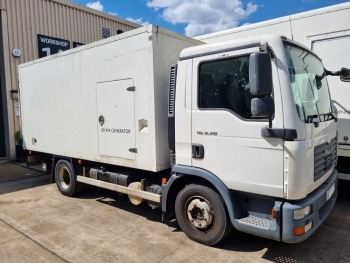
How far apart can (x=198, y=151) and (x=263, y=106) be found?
1.14m

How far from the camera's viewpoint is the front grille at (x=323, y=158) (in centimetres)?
350

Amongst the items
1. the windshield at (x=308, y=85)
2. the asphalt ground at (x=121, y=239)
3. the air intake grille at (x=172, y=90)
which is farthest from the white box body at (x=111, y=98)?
the windshield at (x=308, y=85)

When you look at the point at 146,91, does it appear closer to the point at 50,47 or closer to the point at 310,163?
the point at 310,163

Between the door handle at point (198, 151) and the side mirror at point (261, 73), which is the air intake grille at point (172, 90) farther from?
the side mirror at point (261, 73)

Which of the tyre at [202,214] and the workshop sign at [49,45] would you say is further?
the workshop sign at [49,45]

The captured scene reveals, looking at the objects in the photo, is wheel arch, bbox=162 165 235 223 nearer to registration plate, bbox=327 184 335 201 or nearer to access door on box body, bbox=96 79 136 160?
access door on box body, bbox=96 79 136 160

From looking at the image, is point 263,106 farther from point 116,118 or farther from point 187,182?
point 116,118

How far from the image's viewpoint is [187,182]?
4199mm

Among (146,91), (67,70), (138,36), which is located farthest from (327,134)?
(67,70)

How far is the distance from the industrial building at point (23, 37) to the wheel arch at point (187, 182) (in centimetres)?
871

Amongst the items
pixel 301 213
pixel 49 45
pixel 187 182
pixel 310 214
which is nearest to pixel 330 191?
pixel 310 214

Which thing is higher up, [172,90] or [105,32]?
[105,32]

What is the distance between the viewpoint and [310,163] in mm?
3318

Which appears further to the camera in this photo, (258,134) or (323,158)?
(323,158)
